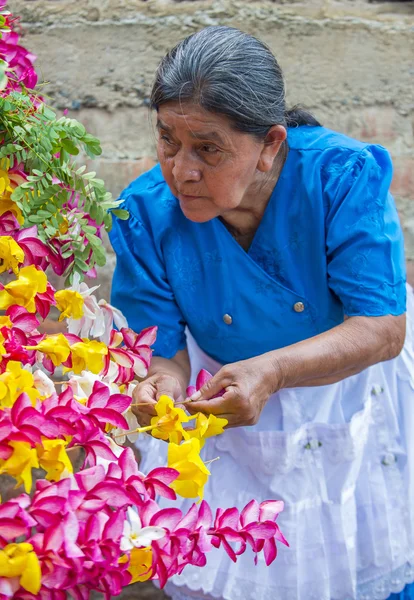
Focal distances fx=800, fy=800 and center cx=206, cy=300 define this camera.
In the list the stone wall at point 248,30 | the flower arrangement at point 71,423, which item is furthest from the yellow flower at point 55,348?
the stone wall at point 248,30

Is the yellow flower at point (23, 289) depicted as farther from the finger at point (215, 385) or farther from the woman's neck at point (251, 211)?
the woman's neck at point (251, 211)

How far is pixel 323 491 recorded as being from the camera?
1.59 m

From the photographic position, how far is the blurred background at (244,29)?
2.03m

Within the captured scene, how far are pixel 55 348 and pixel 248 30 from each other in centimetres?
141

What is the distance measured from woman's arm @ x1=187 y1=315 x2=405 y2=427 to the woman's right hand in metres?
0.11

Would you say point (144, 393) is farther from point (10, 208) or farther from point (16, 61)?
point (16, 61)

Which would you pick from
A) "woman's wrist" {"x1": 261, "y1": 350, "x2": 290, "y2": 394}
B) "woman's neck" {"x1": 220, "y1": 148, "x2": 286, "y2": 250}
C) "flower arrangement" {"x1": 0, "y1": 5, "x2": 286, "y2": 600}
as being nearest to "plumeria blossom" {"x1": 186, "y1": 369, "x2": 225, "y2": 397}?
"flower arrangement" {"x1": 0, "y1": 5, "x2": 286, "y2": 600}

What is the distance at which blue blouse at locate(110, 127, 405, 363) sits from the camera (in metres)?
1.37

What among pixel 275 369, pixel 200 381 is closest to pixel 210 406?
pixel 200 381

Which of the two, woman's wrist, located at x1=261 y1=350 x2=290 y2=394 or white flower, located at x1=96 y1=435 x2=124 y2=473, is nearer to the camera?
white flower, located at x1=96 y1=435 x2=124 y2=473

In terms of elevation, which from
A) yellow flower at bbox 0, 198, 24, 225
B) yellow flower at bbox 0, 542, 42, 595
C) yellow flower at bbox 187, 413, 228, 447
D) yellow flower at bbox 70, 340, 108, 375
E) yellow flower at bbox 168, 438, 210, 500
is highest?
yellow flower at bbox 0, 198, 24, 225

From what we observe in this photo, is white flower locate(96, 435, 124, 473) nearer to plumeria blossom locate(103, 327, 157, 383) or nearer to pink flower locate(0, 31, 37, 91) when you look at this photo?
plumeria blossom locate(103, 327, 157, 383)

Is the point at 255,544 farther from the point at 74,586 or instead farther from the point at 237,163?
the point at 237,163

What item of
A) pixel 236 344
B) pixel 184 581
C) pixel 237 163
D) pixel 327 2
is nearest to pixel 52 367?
pixel 237 163
